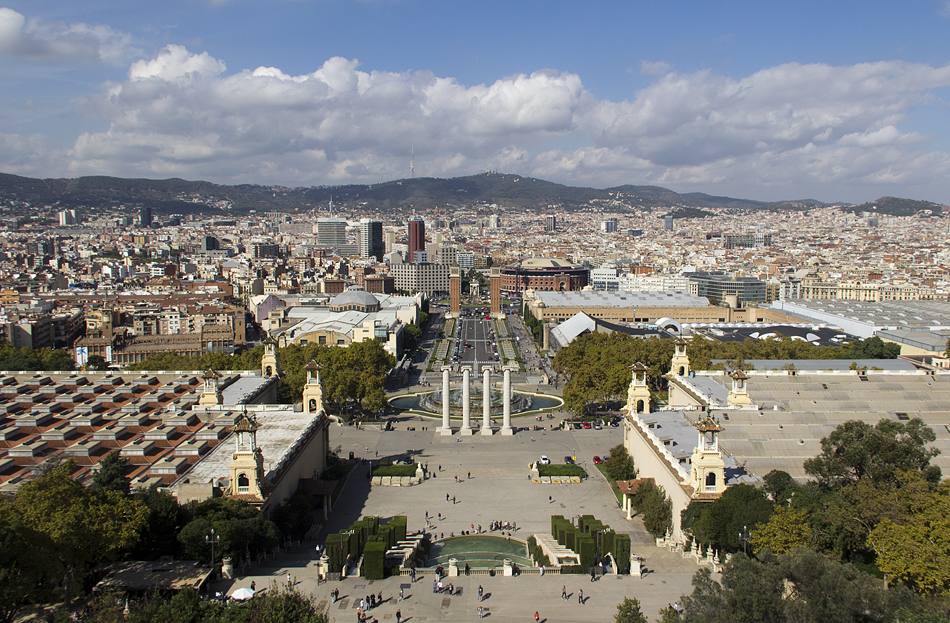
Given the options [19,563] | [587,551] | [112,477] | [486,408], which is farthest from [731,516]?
[486,408]

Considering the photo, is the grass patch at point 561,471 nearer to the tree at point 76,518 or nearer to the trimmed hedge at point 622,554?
the trimmed hedge at point 622,554

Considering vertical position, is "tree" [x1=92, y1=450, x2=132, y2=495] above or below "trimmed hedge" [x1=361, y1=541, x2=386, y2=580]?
above

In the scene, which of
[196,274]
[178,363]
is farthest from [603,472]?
[196,274]

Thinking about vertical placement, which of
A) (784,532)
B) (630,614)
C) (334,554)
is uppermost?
(784,532)

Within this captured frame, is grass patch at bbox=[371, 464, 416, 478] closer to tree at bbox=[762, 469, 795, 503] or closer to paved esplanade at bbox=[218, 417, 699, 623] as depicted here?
paved esplanade at bbox=[218, 417, 699, 623]

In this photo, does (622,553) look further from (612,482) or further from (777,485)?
(612,482)

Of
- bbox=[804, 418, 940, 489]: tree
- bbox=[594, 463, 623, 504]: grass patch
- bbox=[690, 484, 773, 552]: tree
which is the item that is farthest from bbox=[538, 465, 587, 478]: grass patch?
bbox=[804, 418, 940, 489]: tree

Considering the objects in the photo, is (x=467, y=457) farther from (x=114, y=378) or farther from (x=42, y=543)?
(x=42, y=543)
